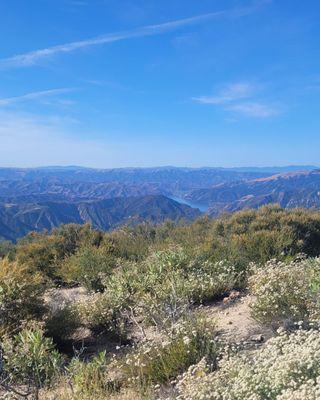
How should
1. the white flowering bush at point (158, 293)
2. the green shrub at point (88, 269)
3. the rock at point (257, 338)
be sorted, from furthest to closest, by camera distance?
1. the green shrub at point (88, 269)
2. the white flowering bush at point (158, 293)
3. the rock at point (257, 338)

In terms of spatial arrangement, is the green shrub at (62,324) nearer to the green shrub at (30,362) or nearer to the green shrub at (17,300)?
the green shrub at (17,300)

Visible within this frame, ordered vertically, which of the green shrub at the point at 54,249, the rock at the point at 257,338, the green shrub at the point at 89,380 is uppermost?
the green shrub at the point at 89,380

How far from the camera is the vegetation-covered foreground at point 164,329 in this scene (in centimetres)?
407

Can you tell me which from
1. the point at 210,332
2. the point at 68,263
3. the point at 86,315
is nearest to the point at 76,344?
the point at 86,315

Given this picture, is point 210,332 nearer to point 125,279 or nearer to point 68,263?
point 125,279

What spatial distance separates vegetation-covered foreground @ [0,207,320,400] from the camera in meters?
4.07

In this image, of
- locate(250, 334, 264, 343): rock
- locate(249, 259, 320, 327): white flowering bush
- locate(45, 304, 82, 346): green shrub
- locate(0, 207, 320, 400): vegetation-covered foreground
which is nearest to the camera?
locate(0, 207, 320, 400): vegetation-covered foreground

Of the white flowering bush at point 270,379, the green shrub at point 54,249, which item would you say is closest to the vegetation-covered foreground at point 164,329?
the white flowering bush at point 270,379

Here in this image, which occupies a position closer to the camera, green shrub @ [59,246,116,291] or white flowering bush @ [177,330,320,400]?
white flowering bush @ [177,330,320,400]

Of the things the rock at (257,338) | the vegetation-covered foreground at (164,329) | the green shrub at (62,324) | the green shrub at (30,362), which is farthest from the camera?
the green shrub at (62,324)

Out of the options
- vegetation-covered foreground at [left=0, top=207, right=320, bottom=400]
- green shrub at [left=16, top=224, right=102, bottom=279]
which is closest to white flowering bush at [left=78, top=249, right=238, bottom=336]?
vegetation-covered foreground at [left=0, top=207, right=320, bottom=400]

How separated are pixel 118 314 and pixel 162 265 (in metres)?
2.20

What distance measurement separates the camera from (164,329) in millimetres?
6172

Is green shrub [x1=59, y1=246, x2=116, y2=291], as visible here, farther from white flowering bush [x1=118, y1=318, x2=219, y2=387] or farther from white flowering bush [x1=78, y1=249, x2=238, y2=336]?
white flowering bush [x1=118, y1=318, x2=219, y2=387]
